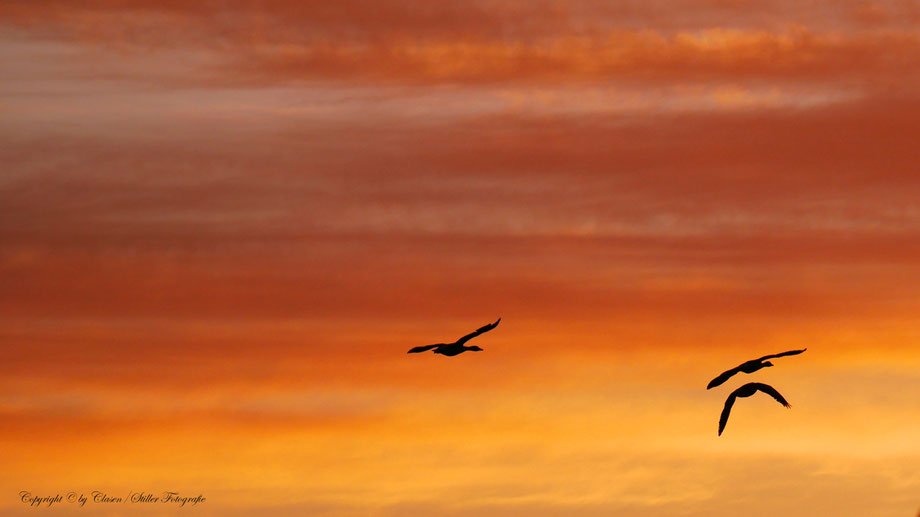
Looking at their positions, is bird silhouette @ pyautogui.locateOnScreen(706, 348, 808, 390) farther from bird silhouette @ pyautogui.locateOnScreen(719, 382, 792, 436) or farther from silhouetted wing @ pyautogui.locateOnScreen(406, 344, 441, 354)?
silhouetted wing @ pyautogui.locateOnScreen(406, 344, 441, 354)

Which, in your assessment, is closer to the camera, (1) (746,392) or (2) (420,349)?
(2) (420,349)

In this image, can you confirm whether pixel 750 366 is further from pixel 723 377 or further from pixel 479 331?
pixel 479 331

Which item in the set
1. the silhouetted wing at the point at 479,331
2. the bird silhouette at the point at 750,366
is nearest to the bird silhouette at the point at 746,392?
the bird silhouette at the point at 750,366

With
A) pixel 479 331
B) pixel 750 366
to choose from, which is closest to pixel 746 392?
pixel 750 366

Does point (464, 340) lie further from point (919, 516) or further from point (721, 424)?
point (919, 516)

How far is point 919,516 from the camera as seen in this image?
58.1 metres

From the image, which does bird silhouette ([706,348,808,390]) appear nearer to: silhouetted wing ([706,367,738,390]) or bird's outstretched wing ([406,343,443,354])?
silhouetted wing ([706,367,738,390])

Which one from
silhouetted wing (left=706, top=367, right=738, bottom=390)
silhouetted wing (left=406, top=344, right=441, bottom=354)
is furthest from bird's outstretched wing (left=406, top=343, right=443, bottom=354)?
silhouetted wing (left=706, top=367, right=738, bottom=390)

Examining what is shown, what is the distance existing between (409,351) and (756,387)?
877 inches

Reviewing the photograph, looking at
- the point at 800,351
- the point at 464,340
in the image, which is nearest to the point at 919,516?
the point at 800,351

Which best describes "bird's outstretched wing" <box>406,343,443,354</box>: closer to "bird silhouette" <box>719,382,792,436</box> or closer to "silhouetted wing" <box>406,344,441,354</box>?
"silhouetted wing" <box>406,344,441,354</box>

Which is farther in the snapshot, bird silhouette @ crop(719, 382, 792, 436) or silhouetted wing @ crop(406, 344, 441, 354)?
bird silhouette @ crop(719, 382, 792, 436)

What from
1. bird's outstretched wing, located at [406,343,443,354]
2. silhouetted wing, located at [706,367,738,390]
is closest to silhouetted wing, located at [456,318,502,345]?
bird's outstretched wing, located at [406,343,443,354]

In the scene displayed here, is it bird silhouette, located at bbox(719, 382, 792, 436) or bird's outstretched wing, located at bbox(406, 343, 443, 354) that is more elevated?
bird's outstretched wing, located at bbox(406, 343, 443, 354)
